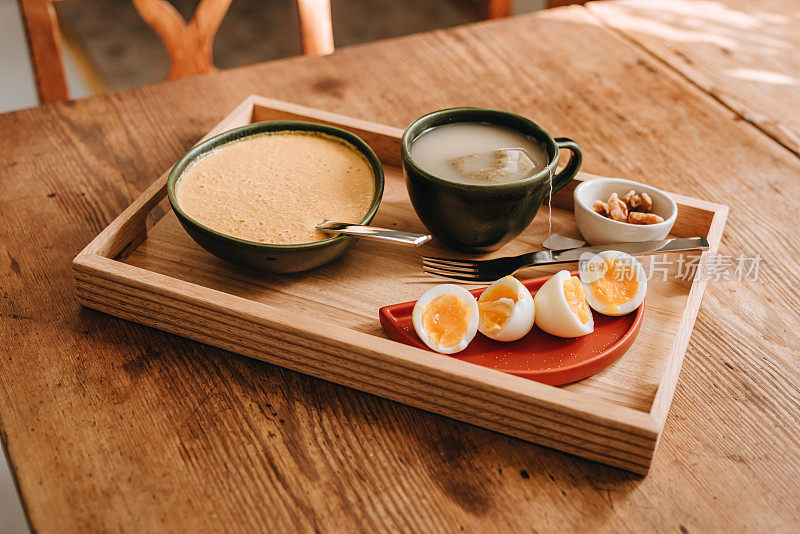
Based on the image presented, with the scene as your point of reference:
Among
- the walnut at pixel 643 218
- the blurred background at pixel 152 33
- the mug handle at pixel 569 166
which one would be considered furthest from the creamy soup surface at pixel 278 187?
the blurred background at pixel 152 33

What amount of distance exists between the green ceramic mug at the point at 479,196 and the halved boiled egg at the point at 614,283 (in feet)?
0.43

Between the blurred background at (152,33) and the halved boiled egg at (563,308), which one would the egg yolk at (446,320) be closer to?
the halved boiled egg at (563,308)

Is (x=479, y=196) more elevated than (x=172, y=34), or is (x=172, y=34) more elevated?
(x=479, y=196)

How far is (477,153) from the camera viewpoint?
41.7 inches

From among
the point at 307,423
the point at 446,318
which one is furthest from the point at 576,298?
the point at 307,423

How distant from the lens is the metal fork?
1061 mm

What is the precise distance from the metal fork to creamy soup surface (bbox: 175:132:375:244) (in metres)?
0.16

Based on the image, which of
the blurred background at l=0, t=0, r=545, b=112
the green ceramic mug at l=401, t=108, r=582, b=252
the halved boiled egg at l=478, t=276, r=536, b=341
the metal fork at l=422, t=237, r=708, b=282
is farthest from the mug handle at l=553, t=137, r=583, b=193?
the blurred background at l=0, t=0, r=545, b=112

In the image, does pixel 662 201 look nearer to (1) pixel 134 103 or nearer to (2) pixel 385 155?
(2) pixel 385 155

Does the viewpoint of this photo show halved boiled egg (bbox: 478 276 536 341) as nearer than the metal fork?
Yes

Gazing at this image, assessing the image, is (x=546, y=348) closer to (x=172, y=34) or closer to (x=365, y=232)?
(x=365, y=232)

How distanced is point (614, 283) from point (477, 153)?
28cm

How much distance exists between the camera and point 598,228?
110 centimetres

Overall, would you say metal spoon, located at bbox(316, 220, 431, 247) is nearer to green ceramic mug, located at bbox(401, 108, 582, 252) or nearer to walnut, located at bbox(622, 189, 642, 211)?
green ceramic mug, located at bbox(401, 108, 582, 252)
